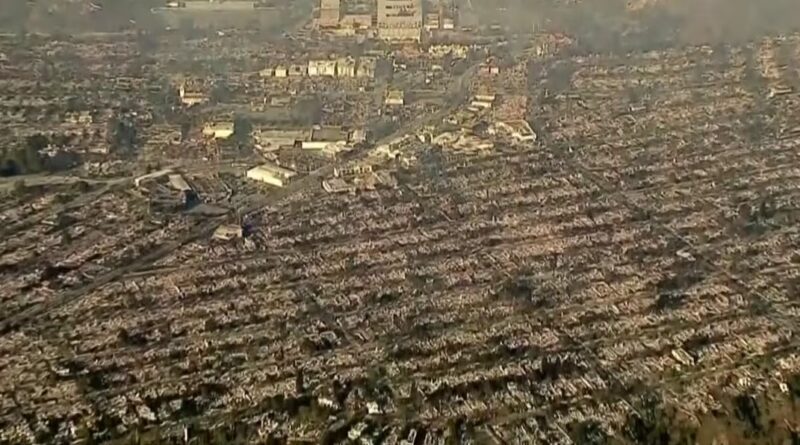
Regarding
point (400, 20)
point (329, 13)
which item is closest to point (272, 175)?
point (400, 20)

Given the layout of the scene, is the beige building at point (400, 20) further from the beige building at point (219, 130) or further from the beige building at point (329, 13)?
the beige building at point (219, 130)

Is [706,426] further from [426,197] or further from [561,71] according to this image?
[561,71]


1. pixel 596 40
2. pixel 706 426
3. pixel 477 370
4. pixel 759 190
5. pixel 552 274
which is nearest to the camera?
pixel 706 426

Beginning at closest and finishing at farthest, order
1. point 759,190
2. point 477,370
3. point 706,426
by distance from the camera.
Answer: point 706,426, point 477,370, point 759,190

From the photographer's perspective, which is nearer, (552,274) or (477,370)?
(477,370)

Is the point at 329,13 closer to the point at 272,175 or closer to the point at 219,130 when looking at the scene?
the point at 219,130

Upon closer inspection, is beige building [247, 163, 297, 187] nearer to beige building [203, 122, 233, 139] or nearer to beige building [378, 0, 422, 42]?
beige building [203, 122, 233, 139]

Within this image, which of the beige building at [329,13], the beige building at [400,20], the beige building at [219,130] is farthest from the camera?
the beige building at [329,13]

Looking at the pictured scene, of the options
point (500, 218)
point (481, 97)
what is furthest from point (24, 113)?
point (500, 218)

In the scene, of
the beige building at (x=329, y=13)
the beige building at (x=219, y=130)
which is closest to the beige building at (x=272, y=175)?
the beige building at (x=219, y=130)
